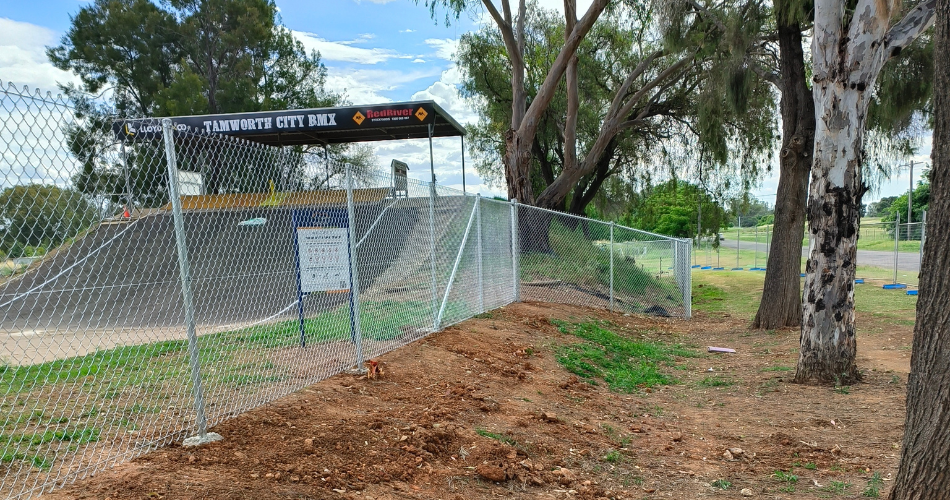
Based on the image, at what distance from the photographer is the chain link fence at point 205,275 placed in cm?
316

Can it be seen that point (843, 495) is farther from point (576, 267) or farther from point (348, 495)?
point (576, 267)

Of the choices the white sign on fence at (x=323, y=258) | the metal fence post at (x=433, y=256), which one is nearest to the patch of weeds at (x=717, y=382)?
the metal fence post at (x=433, y=256)

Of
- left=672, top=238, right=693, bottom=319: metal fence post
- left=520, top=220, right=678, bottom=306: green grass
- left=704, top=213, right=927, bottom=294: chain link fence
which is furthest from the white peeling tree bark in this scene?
left=672, top=238, right=693, bottom=319: metal fence post

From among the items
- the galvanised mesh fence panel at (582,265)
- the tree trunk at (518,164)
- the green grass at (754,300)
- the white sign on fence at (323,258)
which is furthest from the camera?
the tree trunk at (518,164)

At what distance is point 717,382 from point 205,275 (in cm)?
616

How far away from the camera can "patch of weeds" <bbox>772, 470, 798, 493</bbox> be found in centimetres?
408

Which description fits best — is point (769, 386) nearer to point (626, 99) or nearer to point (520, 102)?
point (520, 102)

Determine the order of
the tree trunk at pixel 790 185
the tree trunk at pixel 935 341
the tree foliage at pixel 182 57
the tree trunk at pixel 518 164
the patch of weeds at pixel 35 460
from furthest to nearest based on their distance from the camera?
the tree foliage at pixel 182 57 → the tree trunk at pixel 518 164 → the tree trunk at pixel 790 185 → the patch of weeds at pixel 35 460 → the tree trunk at pixel 935 341

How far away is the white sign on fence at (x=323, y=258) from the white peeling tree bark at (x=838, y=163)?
Result: 5681mm

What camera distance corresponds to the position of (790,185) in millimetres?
11125

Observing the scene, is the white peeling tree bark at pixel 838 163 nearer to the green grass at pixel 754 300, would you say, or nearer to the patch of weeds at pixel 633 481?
the patch of weeds at pixel 633 481

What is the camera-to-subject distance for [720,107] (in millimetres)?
13633

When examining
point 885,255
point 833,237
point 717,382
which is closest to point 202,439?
point 717,382

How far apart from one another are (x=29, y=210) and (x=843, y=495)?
16.0 ft
